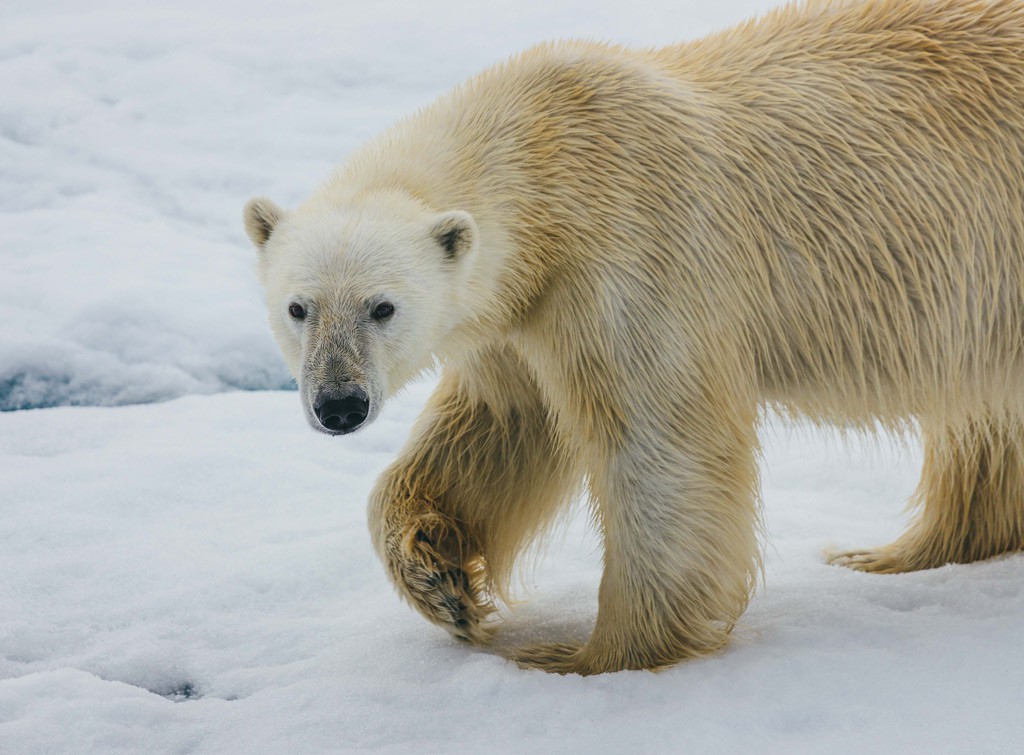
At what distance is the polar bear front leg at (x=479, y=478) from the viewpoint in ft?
12.6

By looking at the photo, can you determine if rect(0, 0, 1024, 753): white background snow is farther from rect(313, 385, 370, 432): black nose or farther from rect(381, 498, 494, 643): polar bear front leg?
rect(313, 385, 370, 432): black nose

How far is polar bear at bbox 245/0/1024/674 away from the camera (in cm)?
329

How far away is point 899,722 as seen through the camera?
2865mm

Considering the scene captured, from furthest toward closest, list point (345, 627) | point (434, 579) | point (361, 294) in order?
point (345, 627), point (434, 579), point (361, 294)

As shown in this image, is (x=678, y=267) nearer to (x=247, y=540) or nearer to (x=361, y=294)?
(x=361, y=294)

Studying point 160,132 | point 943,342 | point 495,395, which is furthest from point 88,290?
point 943,342

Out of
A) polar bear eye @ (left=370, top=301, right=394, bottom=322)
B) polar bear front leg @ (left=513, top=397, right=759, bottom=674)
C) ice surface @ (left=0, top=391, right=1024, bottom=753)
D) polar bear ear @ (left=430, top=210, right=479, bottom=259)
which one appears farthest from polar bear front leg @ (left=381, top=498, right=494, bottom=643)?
polar bear ear @ (left=430, top=210, right=479, bottom=259)

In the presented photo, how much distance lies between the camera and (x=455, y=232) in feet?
10.5

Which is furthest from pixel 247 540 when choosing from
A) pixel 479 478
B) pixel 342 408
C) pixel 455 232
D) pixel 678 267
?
pixel 678 267

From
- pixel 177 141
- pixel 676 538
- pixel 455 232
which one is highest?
pixel 455 232

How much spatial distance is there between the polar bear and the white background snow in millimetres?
383

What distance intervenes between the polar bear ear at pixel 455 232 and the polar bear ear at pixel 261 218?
53 cm

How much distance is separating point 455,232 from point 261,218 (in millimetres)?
631

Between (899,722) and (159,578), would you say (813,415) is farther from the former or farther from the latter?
(159,578)
